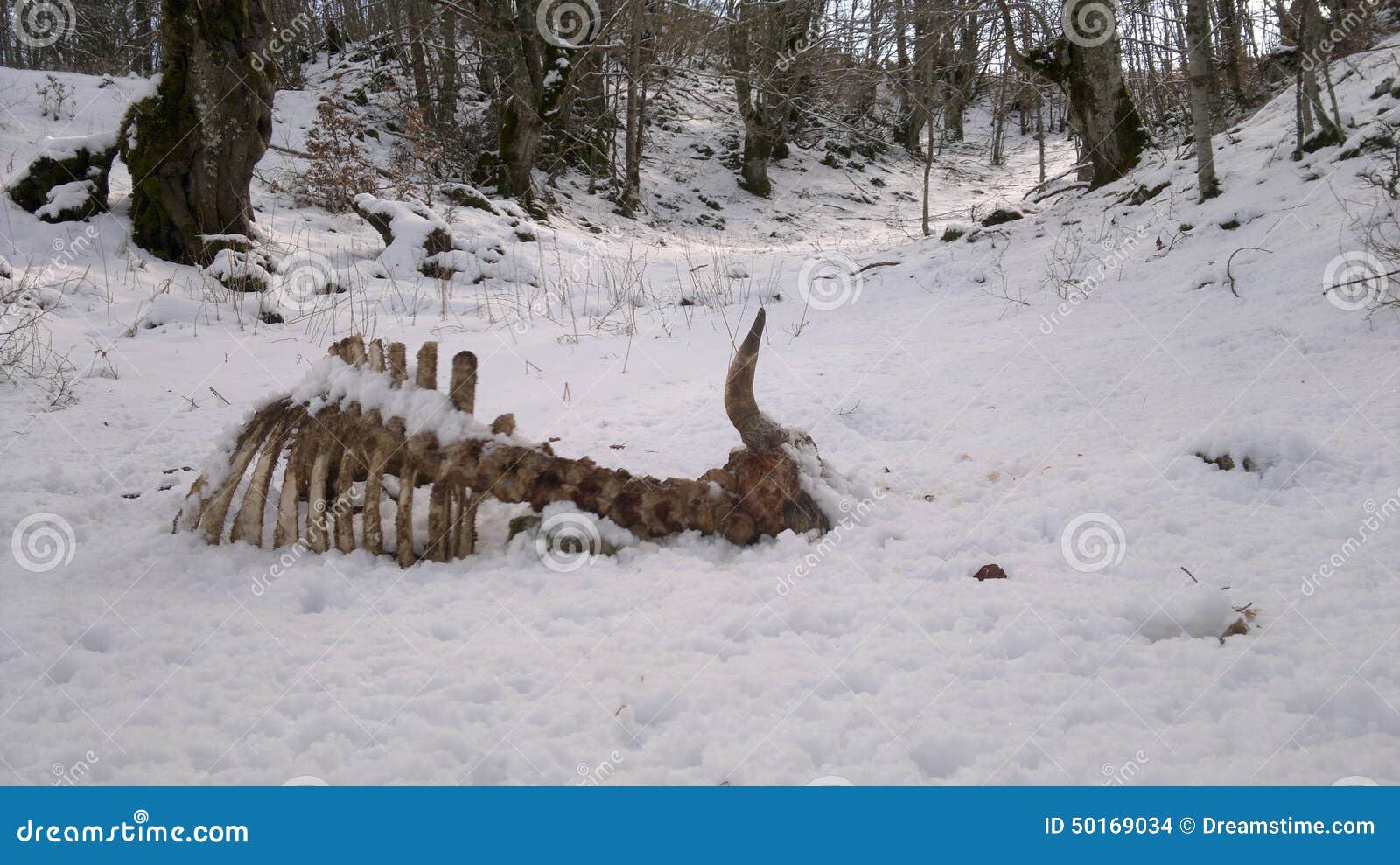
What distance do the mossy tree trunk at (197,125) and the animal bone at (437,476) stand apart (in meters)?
5.44

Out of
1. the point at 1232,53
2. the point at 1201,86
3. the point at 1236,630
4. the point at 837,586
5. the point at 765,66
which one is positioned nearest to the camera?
the point at 1236,630

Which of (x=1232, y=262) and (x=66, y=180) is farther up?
(x=66, y=180)

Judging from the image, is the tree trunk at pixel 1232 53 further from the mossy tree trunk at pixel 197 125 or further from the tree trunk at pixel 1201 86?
the mossy tree trunk at pixel 197 125

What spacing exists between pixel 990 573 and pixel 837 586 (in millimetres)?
382

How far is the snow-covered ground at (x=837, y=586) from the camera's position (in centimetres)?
130

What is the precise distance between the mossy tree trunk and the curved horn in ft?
20.0

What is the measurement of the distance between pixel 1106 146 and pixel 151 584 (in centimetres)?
892

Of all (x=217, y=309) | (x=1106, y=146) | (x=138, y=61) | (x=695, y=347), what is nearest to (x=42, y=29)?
(x=138, y=61)

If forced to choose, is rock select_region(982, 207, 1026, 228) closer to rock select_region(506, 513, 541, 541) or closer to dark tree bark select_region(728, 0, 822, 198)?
dark tree bark select_region(728, 0, 822, 198)

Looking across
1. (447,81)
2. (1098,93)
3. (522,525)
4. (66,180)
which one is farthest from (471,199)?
(522,525)

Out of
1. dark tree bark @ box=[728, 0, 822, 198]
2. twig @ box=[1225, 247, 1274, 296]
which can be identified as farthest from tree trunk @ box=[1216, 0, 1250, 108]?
twig @ box=[1225, 247, 1274, 296]

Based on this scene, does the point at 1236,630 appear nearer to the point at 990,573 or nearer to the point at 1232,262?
the point at 990,573

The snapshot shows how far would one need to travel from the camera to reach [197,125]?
20.5 ft

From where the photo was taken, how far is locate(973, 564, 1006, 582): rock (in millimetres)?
1865
